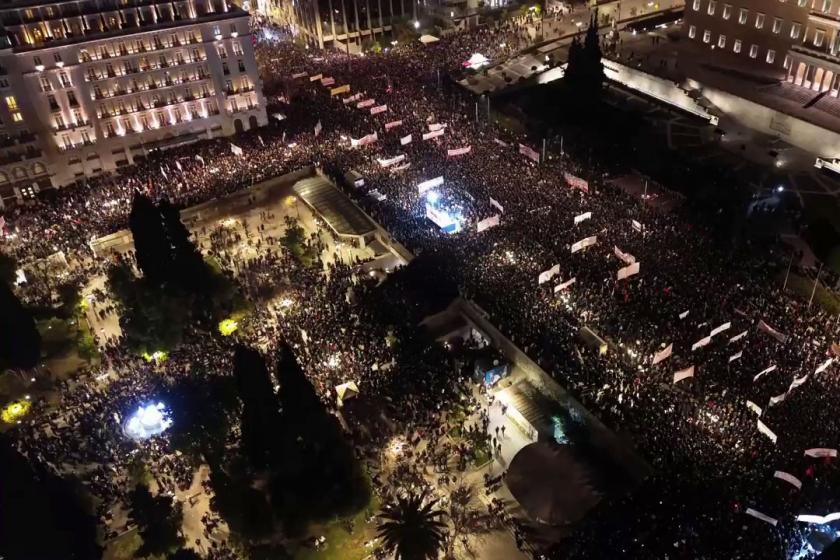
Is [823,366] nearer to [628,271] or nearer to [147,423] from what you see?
[628,271]

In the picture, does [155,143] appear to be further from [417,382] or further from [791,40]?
[791,40]

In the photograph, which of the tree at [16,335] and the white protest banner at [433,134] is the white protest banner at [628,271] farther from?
the tree at [16,335]

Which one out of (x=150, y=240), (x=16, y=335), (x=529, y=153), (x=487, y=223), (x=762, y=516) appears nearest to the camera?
(x=762, y=516)

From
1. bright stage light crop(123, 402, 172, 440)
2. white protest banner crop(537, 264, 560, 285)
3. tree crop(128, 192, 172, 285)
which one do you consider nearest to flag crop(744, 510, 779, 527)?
white protest banner crop(537, 264, 560, 285)

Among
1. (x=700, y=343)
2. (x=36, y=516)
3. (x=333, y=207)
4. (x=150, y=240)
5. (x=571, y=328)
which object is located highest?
(x=150, y=240)

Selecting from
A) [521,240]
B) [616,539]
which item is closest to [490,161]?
[521,240]

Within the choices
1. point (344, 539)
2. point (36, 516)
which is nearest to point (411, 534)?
point (344, 539)
